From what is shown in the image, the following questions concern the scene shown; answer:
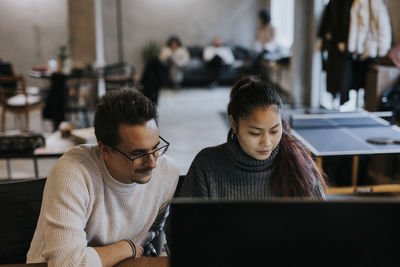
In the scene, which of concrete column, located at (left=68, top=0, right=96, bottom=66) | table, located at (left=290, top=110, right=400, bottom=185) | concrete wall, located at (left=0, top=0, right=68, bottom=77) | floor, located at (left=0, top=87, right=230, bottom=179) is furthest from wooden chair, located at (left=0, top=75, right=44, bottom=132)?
concrete wall, located at (left=0, top=0, right=68, bottom=77)

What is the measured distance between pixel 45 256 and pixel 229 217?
77cm

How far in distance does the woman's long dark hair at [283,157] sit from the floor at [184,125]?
8.84 ft

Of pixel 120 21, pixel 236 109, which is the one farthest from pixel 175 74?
pixel 236 109

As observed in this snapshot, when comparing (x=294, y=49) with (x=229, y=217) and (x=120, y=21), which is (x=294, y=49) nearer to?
(x=120, y=21)

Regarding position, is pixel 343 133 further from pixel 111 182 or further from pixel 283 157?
pixel 111 182

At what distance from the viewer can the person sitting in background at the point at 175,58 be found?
36.1 ft

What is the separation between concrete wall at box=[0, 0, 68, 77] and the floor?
262cm

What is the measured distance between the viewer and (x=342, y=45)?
5.84m

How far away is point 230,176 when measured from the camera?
1750mm

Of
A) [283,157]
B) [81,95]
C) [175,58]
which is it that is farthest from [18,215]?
[175,58]

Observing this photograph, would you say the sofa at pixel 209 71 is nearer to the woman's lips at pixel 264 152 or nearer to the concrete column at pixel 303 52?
the concrete column at pixel 303 52

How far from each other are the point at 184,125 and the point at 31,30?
17.3ft

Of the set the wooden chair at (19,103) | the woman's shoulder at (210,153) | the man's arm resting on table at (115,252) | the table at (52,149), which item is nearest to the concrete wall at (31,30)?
the wooden chair at (19,103)

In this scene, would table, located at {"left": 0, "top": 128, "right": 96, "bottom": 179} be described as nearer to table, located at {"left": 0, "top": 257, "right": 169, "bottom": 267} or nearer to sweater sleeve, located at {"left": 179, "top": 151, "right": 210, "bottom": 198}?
sweater sleeve, located at {"left": 179, "top": 151, "right": 210, "bottom": 198}
